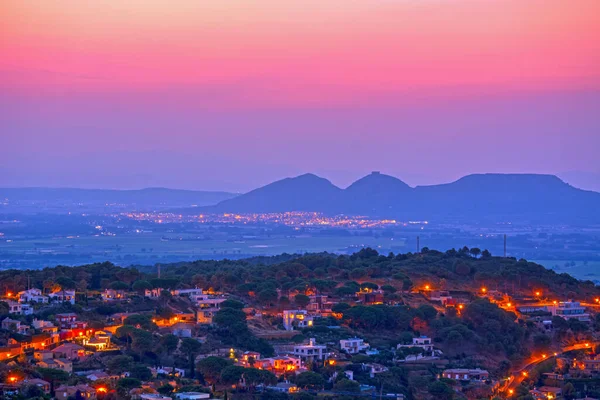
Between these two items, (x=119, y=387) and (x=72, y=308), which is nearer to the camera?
(x=119, y=387)

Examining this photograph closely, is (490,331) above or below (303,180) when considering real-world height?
below

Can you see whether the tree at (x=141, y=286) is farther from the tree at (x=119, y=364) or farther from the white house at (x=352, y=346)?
the tree at (x=119, y=364)

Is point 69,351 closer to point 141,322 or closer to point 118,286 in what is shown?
point 141,322

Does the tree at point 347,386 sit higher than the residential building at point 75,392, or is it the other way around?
the residential building at point 75,392

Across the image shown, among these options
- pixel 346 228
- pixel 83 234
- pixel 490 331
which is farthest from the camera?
pixel 346 228

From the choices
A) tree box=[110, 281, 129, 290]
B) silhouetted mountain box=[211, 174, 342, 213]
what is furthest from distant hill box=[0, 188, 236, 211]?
tree box=[110, 281, 129, 290]

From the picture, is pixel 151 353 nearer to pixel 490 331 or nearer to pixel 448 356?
pixel 448 356

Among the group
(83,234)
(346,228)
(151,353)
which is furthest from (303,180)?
(151,353)

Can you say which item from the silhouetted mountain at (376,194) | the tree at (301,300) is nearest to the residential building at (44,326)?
the tree at (301,300)
